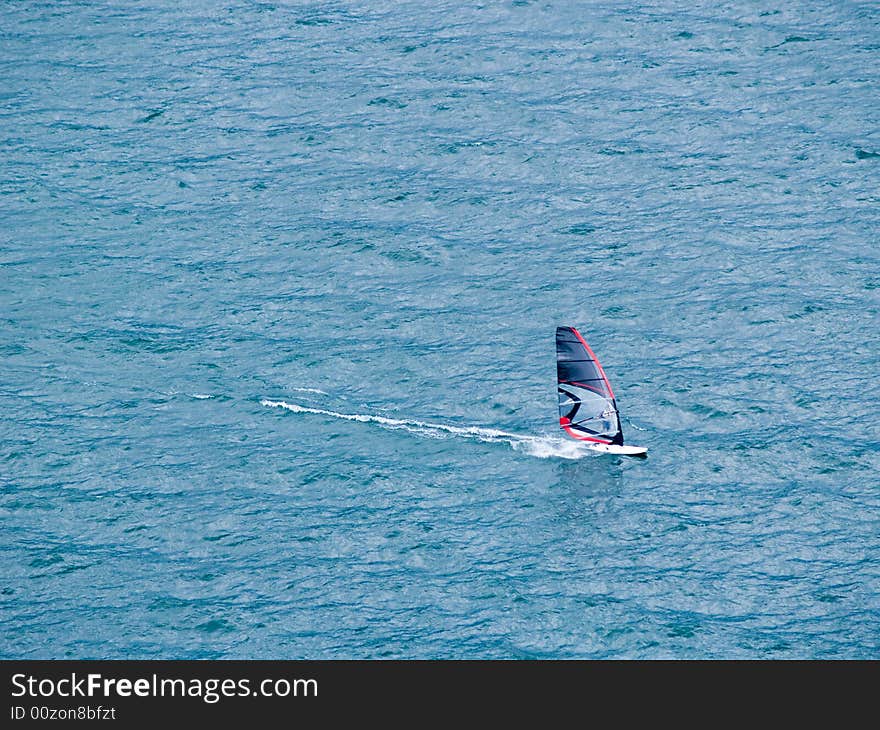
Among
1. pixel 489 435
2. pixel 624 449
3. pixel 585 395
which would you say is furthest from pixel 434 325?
pixel 624 449

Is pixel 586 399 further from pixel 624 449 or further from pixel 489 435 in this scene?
pixel 489 435

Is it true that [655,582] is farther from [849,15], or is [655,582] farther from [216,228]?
[849,15]

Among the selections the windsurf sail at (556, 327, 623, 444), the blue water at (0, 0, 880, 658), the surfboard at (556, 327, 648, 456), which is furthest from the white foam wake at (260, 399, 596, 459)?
the windsurf sail at (556, 327, 623, 444)

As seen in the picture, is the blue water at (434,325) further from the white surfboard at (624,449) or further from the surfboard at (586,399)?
the surfboard at (586,399)

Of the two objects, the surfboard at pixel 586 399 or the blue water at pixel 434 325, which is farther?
the surfboard at pixel 586 399

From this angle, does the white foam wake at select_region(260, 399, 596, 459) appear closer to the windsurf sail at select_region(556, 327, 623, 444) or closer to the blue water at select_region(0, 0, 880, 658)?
the blue water at select_region(0, 0, 880, 658)

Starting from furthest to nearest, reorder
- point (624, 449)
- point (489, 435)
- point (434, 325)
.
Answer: point (434, 325), point (489, 435), point (624, 449)

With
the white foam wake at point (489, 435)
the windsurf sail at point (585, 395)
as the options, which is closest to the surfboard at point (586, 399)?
the windsurf sail at point (585, 395)
